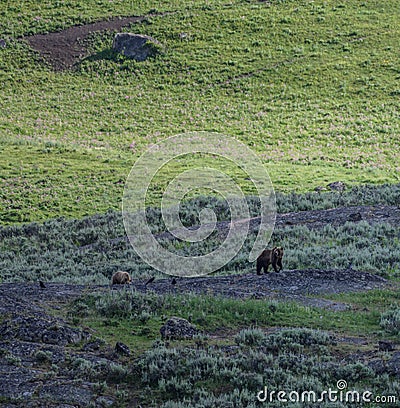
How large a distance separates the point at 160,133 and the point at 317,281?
123ft

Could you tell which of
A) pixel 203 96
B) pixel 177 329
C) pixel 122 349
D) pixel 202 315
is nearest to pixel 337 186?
pixel 203 96

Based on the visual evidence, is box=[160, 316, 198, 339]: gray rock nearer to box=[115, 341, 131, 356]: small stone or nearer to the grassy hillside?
box=[115, 341, 131, 356]: small stone

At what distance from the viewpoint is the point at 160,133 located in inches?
2127

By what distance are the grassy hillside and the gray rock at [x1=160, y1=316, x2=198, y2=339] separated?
2421cm

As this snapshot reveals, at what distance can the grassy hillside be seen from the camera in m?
43.5

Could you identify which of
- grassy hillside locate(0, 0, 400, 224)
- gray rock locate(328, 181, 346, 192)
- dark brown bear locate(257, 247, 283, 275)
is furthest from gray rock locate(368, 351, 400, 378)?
gray rock locate(328, 181, 346, 192)

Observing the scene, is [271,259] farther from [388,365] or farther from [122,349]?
[388,365]

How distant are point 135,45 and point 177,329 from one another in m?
57.9

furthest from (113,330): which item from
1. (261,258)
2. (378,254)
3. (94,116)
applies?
(94,116)

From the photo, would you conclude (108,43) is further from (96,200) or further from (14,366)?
(14,366)

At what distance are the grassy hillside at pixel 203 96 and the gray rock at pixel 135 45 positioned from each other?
3.72ft

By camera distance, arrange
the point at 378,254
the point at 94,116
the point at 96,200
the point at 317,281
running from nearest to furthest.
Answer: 1. the point at 317,281
2. the point at 378,254
3. the point at 96,200
4. the point at 94,116

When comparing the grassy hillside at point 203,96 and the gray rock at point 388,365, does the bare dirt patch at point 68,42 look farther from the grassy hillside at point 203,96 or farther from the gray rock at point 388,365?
the gray rock at point 388,365

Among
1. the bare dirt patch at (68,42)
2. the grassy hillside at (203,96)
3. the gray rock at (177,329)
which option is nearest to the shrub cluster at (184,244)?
the grassy hillside at (203,96)
